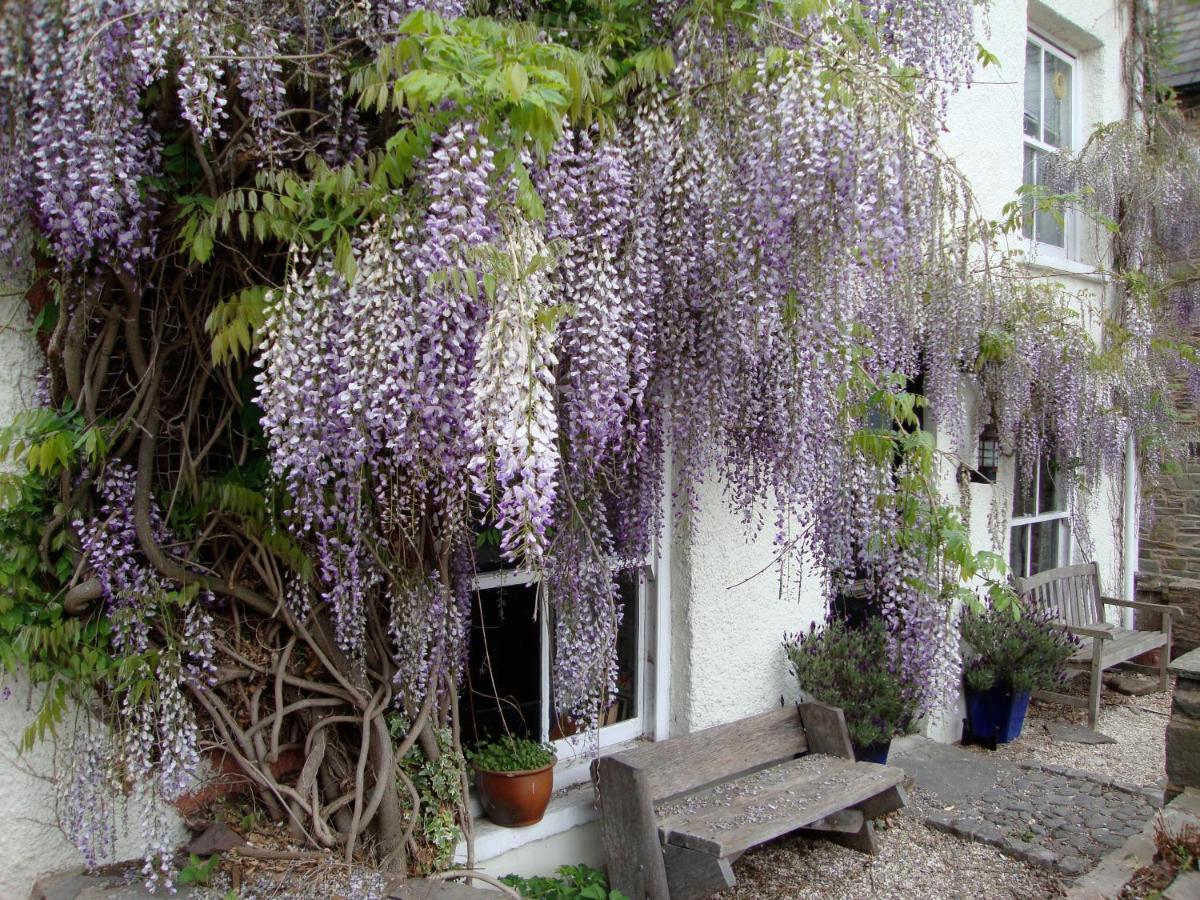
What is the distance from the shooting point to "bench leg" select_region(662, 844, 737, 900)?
10.1 ft

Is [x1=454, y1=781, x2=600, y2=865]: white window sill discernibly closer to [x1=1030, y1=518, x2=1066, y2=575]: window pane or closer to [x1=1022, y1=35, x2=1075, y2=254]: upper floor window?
[x1=1030, y1=518, x2=1066, y2=575]: window pane

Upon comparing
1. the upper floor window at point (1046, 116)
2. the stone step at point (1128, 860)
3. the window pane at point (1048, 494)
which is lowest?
the stone step at point (1128, 860)

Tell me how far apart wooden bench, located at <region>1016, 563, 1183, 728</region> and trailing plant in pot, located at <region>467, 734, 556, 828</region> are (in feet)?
13.0

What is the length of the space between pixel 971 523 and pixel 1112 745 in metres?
1.58

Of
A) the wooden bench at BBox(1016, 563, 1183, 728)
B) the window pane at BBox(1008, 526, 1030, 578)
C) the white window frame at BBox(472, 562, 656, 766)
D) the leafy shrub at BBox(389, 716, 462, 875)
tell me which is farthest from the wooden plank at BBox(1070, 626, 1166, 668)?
the leafy shrub at BBox(389, 716, 462, 875)

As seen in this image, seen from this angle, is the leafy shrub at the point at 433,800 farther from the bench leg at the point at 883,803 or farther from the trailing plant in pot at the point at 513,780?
the bench leg at the point at 883,803

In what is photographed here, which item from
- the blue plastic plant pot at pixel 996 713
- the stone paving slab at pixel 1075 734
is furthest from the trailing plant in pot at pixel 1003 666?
the stone paving slab at pixel 1075 734

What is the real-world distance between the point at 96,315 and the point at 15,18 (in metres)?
0.74

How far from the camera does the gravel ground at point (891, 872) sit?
12.3ft

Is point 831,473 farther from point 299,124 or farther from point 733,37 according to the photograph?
point 299,124

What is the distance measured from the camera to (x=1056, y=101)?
277 inches

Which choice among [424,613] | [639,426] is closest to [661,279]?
[639,426]

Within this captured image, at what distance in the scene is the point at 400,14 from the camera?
2531mm

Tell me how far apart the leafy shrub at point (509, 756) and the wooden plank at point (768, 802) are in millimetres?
495
